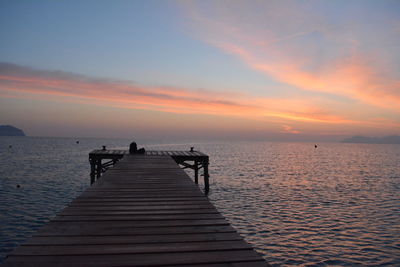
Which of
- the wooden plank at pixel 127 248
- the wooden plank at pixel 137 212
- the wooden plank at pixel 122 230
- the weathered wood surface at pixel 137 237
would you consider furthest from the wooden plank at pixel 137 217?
the wooden plank at pixel 127 248

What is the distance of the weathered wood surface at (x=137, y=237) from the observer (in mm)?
3156

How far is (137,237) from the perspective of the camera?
13.0 feet

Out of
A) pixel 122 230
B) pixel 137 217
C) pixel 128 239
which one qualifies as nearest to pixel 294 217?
pixel 137 217

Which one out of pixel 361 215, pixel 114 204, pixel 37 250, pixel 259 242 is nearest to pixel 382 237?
pixel 361 215

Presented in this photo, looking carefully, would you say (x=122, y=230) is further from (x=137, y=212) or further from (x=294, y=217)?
(x=294, y=217)

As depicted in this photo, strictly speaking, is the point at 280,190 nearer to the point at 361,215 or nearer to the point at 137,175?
the point at 361,215

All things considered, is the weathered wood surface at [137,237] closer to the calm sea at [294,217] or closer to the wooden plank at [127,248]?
the wooden plank at [127,248]

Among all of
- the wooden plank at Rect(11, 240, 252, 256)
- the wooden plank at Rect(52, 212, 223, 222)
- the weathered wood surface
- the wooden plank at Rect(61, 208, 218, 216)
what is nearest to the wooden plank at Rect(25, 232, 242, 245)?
the weathered wood surface

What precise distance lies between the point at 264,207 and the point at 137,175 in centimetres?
1013

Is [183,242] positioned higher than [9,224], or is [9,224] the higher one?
[183,242]

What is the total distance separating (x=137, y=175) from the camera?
410 inches

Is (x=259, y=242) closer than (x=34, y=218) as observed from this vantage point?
Yes

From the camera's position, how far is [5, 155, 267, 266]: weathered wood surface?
3156mm

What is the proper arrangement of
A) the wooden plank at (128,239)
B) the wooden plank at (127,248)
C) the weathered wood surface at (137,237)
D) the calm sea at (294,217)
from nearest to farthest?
the weathered wood surface at (137,237), the wooden plank at (127,248), the wooden plank at (128,239), the calm sea at (294,217)
